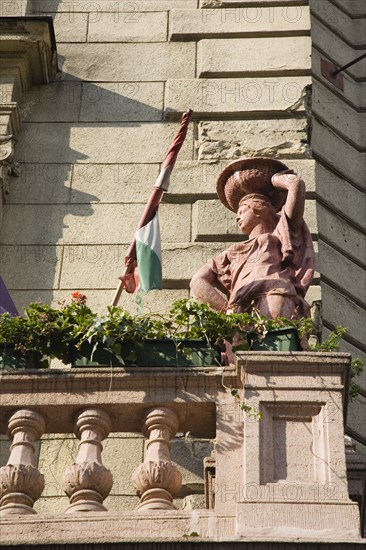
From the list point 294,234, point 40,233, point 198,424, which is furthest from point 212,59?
point 198,424

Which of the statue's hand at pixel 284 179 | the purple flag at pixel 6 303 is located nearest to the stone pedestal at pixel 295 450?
the statue's hand at pixel 284 179

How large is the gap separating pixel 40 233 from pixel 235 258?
8.64 ft

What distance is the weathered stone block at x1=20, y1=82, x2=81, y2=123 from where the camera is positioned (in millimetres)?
13961

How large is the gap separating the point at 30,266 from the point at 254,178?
246 cm

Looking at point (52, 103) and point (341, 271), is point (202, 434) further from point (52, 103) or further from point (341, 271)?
point (52, 103)

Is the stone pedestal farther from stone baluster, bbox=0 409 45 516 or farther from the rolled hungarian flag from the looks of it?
the rolled hungarian flag

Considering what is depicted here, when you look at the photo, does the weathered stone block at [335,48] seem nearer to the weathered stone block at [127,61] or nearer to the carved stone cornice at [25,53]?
the weathered stone block at [127,61]

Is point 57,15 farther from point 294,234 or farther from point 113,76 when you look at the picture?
point 294,234

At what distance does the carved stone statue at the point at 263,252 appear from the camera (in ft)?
34.4

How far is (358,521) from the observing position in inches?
321

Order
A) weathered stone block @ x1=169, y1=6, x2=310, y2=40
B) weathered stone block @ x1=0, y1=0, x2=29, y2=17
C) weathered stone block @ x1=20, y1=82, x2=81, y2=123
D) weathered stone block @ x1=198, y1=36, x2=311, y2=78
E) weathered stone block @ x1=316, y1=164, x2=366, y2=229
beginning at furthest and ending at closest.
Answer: weathered stone block @ x1=0, y1=0, x2=29, y2=17 < weathered stone block @ x1=169, y1=6, x2=310, y2=40 < weathered stone block @ x1=198, y1=36, x2=311, y2=78 < weathered stone block @ x1=20, y1=82, x2=81, y2=123 < weathered stone block @ x1=316, y1=164, x2=366, y2=229

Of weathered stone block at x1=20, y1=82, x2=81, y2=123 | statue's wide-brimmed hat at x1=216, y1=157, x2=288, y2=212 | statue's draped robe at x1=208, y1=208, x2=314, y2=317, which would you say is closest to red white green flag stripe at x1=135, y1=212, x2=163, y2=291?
statue's draped robe at x1=208, y1=208, x2=314, y2=317

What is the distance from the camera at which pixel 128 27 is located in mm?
14695

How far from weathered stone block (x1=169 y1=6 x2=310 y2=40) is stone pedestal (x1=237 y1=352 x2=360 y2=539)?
6330 mm
